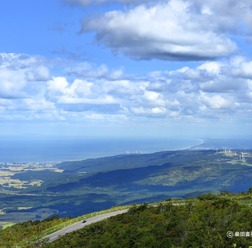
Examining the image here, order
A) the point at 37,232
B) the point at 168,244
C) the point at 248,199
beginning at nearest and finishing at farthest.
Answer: the point at 168,244 → the point at 248,199 → the point at 37,232

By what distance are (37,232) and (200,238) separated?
39.8 metres

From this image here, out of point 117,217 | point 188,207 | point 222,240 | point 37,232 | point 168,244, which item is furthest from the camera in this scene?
point 37,232

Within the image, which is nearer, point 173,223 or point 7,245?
point 173,223

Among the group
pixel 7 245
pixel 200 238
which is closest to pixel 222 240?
pixel 200 238

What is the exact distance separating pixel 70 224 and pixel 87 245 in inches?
927

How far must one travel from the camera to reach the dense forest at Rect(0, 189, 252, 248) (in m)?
37.4

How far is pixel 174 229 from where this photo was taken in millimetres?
44062

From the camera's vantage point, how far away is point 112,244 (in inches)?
1703

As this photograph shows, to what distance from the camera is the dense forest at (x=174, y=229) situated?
123 ft

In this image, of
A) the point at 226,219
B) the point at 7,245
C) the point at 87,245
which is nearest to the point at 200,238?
the point at 226,219

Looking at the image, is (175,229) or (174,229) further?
(174,229)

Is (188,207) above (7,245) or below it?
above

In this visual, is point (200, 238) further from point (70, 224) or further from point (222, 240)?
point (70, 224)

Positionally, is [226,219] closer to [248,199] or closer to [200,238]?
[200,238]
